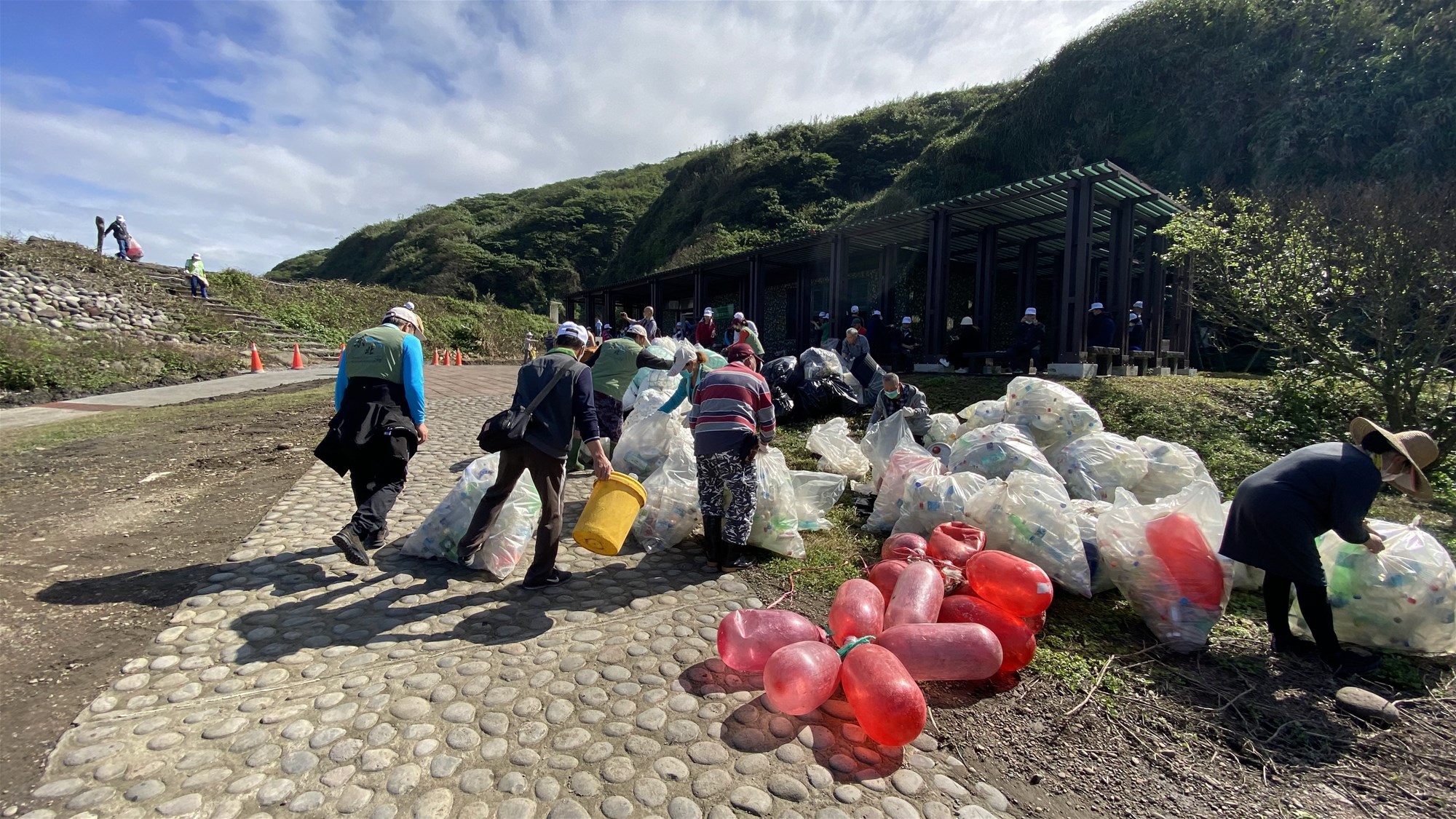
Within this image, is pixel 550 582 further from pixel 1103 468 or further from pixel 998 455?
pixel 1103 468

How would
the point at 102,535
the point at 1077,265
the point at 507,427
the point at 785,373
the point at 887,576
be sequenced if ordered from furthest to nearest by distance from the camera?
1. the point at 1077,265
2. the point at 785,373
3. the point at 102,535
4. the point at 507,427
5. the point at 887,576

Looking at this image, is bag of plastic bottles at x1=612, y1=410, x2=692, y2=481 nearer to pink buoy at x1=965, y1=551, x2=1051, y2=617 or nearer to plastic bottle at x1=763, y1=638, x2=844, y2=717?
pink buoy at x1=965, y1=551, x2=1051, y2=617

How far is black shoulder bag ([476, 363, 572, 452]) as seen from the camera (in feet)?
11.4

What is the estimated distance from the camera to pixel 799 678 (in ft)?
7.95

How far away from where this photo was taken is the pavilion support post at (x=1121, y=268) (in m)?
11.0

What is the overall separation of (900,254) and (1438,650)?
14.3 metres

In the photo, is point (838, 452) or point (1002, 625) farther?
point (838, 452)

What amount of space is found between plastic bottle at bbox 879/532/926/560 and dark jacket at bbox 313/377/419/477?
2.97m

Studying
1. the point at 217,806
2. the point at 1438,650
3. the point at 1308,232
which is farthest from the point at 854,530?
the point at 1308,232

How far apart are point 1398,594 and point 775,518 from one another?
312 centimetres

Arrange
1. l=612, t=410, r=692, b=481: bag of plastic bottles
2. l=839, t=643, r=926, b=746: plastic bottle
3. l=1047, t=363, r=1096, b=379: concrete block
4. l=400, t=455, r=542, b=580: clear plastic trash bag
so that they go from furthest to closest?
l=1047, t=363, r=1096, b=379: concrete block, l=612, t=410, r=692, b=481: bag of plastic bottles, l=400, t=455, r=542, b=580: clear plastic trash bag, l=839, t=643, r=926, b=746: plastic bottle


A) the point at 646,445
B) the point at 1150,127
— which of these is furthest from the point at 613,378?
the point at 1150,127

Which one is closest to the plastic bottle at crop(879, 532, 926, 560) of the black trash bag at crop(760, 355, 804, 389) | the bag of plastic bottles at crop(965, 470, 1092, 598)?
the bag of plastic bottles at crop(965, 470, 1092, 598)

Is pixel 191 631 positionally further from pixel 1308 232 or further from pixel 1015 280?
pixel 1015 280
